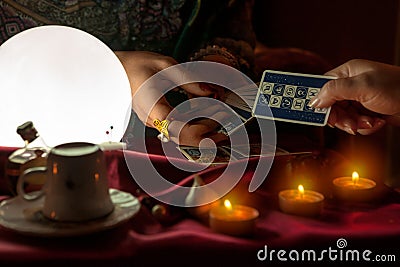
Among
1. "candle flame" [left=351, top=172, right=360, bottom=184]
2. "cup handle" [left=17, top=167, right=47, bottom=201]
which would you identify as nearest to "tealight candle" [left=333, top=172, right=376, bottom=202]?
"candle flame" [left=351, top=172, right=360, bottom=184]

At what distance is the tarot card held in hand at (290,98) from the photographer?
0.87m

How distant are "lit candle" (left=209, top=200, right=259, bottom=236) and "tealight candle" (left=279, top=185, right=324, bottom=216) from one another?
0.05 m

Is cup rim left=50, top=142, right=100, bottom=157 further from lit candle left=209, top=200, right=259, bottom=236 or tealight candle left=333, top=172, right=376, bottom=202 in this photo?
tealight candle left=333, top=172, right=376, bottom=202

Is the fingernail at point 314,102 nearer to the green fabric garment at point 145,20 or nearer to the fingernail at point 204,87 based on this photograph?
the fingernail at point 204,87

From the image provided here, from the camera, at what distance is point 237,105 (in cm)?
94

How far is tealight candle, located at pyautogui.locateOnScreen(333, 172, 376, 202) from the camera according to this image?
2.43 ft

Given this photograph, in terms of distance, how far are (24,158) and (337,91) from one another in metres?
0.44

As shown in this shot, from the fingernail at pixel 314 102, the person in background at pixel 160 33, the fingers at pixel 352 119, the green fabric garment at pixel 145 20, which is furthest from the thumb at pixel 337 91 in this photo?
the green fabric garment at pixel 145 20

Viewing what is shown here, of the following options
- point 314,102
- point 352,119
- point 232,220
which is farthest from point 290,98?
point 232,220

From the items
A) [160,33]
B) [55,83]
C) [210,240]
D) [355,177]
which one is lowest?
[210,240]

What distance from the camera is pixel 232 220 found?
0.63 metres

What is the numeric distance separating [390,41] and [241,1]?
1.90 feet

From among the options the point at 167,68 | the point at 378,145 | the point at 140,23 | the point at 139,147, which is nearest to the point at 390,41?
the point at 378,145

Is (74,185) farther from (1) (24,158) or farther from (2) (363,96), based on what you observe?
(2) (363,96)
